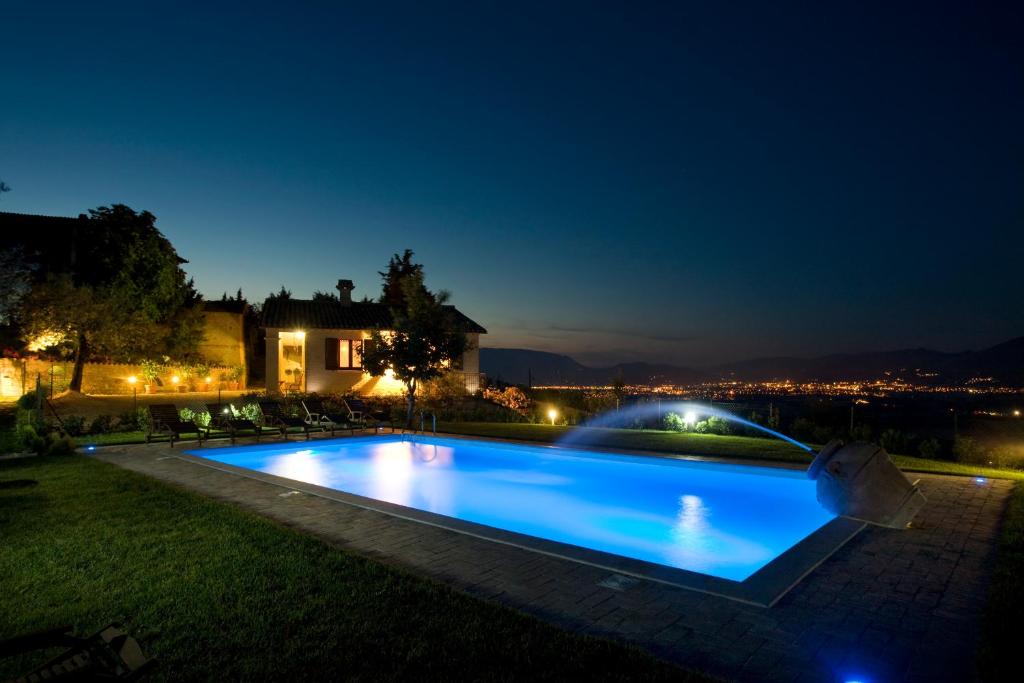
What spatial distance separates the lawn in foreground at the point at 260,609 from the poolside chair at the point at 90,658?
73cm

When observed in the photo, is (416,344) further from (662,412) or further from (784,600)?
(784,600)

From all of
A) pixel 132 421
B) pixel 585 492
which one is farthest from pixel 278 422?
pixel 585 492

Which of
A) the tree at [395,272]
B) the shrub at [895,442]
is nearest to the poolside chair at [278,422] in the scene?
the shrub at [895,442]

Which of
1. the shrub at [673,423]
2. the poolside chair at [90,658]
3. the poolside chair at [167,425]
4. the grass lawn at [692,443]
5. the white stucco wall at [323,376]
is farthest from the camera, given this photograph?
the white stucco wall at [323,376]

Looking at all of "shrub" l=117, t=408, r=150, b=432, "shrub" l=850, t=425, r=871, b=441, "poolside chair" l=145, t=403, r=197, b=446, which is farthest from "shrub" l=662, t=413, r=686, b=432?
"shrub" l=117, t=408, r=150, b=432

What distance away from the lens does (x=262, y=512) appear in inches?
255

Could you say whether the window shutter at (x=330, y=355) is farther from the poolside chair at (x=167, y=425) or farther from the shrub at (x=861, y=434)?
the shrub at (x=861, y=434)

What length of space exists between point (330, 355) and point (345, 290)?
3.80 meters

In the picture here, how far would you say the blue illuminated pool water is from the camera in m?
7.62

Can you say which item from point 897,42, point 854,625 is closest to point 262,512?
point 854,625

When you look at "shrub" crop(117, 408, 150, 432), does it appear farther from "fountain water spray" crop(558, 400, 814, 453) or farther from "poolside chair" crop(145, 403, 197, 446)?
"fountain water spray" crop(558, 400, 814, 453)

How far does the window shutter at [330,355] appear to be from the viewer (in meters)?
25.2

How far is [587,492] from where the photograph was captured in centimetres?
1045

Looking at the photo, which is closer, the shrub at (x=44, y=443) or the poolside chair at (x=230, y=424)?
the shrub at (x=44, y=443)
